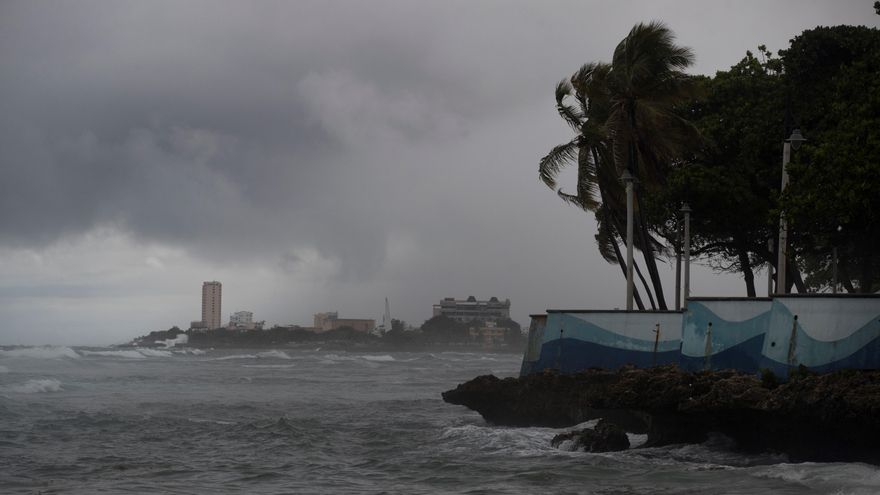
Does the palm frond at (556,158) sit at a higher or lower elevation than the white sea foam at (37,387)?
higher

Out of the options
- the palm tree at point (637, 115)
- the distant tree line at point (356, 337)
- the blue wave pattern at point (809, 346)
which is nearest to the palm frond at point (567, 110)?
the palm tree at point (637, 115)

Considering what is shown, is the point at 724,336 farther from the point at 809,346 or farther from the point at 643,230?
the point at 643,230

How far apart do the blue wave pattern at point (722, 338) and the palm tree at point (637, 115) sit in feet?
20.7

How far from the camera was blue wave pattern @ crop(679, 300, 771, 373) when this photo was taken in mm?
19266

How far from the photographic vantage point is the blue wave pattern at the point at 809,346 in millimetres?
16141

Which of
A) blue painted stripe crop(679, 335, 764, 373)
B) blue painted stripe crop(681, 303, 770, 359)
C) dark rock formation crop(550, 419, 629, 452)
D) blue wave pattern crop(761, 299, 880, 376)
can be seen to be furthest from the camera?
blue painted stripe crop(681, 303, 770, 359)

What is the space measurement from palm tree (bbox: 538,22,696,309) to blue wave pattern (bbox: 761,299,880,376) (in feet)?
31.1

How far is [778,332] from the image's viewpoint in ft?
59.2

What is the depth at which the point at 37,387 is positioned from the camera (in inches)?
1709

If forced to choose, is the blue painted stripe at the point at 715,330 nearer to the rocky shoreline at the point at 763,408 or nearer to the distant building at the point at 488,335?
the rocky shoreline at the point at 763,408

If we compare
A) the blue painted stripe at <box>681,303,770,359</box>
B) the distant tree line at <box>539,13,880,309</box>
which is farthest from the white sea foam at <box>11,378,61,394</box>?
the blue painted stripe at <box>681,303,770,359</box>

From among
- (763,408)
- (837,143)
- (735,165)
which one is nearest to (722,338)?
(763,408)

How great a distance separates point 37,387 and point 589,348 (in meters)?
27.5

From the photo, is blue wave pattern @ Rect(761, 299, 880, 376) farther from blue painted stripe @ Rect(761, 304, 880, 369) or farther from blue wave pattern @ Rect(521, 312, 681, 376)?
blue wave pattern @ Rect(521, 312, 681, 376)
